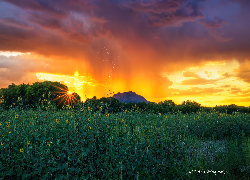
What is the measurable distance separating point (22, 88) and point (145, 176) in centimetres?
1390

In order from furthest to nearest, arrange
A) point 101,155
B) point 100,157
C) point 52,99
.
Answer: point 52,99 < point 100,157 < point 101,155

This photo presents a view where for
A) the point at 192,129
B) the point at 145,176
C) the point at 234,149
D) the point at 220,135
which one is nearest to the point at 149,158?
the point at 145,176

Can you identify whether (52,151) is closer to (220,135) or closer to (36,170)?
(36,170)

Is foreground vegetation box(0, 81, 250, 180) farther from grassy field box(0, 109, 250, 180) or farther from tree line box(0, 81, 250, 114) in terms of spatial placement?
tree line box(0, 81, 250, 114)

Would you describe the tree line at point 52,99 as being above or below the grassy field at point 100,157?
above

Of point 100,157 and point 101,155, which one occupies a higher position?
point 101,155

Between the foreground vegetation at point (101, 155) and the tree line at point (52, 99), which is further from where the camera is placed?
the tree line at point (52, 99)

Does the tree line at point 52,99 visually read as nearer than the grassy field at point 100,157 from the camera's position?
No

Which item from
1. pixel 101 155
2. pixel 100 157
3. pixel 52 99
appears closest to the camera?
pixel 101 155

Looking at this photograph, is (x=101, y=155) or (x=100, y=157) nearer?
(x=101, y=155)

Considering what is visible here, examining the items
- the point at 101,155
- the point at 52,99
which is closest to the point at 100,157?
the point at 101,155

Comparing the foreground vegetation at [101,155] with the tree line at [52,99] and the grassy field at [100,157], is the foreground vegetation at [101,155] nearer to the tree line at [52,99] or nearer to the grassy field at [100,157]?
the grassy field at [100,157]

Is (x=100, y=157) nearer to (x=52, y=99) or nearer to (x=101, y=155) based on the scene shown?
(x=101, y=155)

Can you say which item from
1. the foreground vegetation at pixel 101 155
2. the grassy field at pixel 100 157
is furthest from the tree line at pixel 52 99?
the grassy field at pixel 100 157
